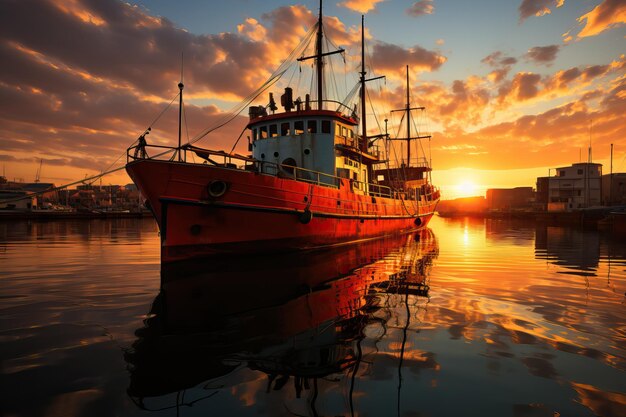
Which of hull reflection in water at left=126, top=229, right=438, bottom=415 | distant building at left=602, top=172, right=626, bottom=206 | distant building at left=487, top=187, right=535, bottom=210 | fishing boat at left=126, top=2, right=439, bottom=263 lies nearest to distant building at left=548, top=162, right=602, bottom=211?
distant building at left=602, top=172, right=626, bottom=206

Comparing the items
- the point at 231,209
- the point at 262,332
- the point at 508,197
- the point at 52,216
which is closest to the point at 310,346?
the point at 262,332

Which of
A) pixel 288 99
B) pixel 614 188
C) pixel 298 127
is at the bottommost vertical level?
pixel 298 127

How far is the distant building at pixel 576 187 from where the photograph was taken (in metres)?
63.8

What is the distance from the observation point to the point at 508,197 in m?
123

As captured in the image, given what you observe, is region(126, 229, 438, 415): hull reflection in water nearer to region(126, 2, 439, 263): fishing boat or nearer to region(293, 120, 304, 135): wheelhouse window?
region(126, 2, 439, 263): fishing boat

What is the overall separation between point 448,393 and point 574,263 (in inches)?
532

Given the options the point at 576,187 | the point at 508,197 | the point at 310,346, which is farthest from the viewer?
the point at 508,197

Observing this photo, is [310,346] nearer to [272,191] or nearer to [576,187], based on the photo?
[272,191]

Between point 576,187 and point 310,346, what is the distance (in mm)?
80296

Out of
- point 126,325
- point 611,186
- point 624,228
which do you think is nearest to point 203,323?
point 126,325

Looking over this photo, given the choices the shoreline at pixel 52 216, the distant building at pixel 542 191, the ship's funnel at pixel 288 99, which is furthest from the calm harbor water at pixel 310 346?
the distant building at pixel 542 191

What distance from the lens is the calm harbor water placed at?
332 cm

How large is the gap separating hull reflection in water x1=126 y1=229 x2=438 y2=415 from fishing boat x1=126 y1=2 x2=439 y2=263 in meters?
1.96

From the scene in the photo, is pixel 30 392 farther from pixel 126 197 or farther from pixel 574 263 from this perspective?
pixel 126 197
